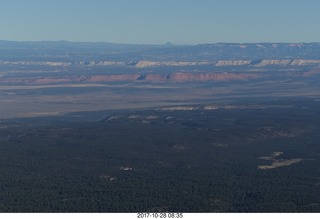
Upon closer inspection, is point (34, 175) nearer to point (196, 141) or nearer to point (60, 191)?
point (60, 191)

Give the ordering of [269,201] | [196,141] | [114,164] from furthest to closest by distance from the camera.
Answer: [196,141] → [114,164] → [269,201]

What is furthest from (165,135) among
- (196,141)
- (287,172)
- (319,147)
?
(287,172)

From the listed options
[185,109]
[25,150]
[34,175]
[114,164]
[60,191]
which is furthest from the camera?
[185,109]

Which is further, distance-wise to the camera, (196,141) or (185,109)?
(185,109)

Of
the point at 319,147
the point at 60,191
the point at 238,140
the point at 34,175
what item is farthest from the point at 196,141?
the point at 60,191

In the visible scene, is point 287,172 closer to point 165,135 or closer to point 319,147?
point 319,147

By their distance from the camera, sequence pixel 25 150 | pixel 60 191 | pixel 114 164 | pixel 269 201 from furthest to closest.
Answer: pixel 25 150
pixel 114 164
pixel 60 191
pixel 269 201

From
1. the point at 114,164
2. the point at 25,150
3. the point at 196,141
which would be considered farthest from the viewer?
the point at 196,141

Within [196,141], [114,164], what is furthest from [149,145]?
[114,164]

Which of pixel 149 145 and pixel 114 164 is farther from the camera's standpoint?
pixel 149 145
